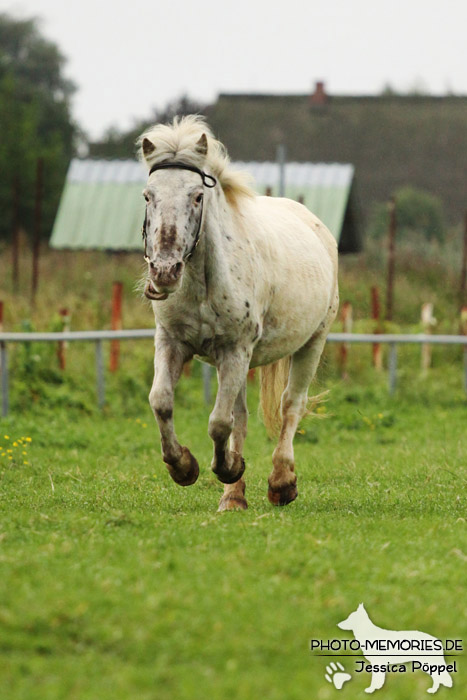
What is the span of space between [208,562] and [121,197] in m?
24.4

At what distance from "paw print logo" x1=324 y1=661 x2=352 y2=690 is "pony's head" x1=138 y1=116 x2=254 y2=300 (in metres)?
2.57

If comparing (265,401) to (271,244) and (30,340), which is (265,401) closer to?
(271,244)

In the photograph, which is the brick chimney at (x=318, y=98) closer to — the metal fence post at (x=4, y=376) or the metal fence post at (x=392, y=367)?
the metal fence post at (x=392, y=367)

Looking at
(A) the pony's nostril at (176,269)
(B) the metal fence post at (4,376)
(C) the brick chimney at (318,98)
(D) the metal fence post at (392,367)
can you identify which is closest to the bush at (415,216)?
(C) the brick chimney at (318,98)

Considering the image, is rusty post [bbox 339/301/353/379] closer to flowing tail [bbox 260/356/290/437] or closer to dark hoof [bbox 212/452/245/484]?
flowing tail [bbox 260/356/290/437]

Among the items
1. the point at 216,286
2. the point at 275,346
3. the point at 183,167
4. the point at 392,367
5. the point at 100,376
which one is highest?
the point at 183,167

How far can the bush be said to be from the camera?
43.3 metres

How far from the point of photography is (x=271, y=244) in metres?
7.30

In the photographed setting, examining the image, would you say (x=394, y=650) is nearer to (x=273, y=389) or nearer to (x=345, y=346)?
(x=273, y=389)

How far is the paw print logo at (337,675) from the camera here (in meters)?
3.77

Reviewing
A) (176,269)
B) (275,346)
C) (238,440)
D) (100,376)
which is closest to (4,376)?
(100,376)

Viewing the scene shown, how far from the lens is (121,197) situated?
28.7 metres

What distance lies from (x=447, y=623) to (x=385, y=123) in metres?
47.2

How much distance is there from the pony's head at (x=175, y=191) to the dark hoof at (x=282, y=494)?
1834 millimetres
